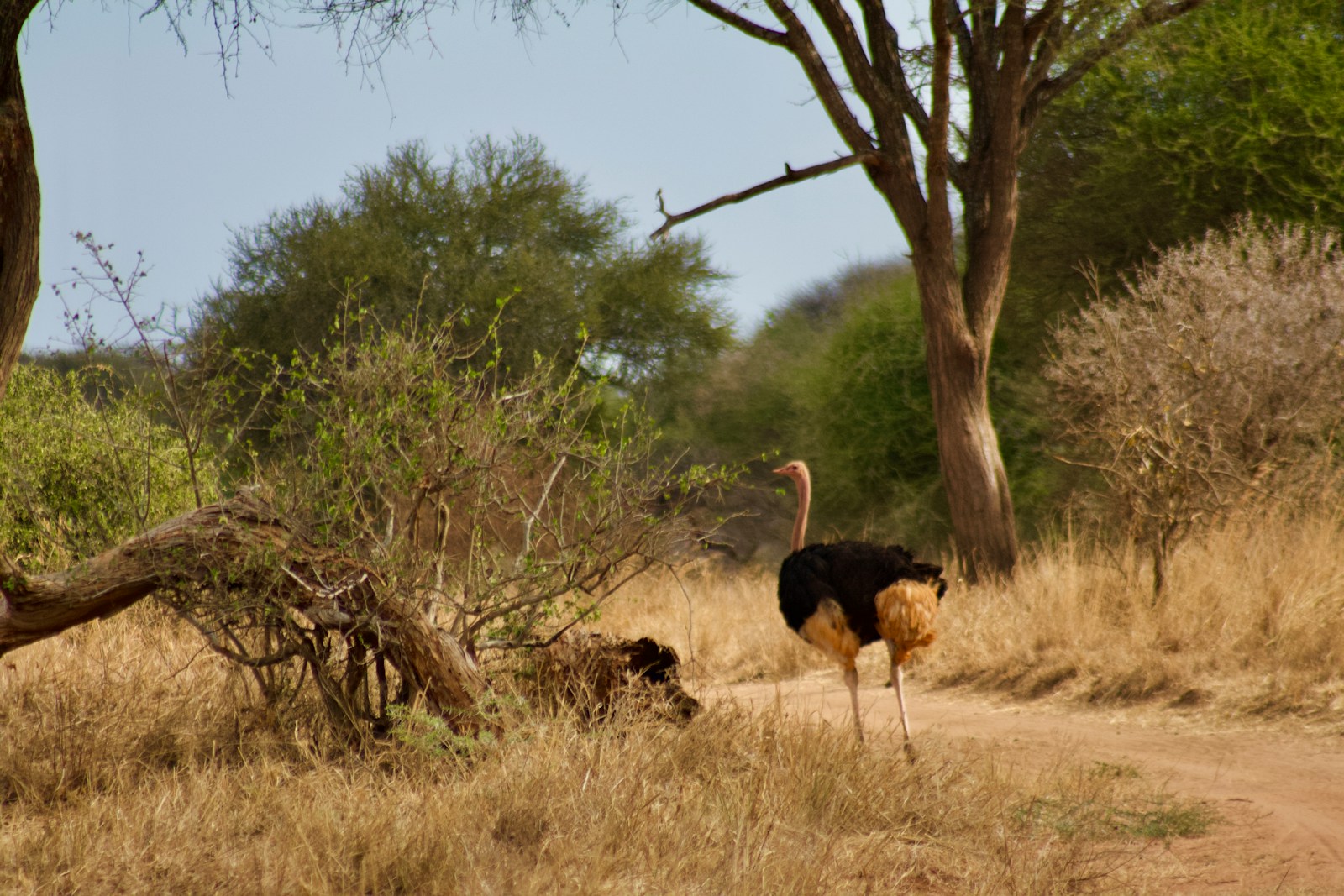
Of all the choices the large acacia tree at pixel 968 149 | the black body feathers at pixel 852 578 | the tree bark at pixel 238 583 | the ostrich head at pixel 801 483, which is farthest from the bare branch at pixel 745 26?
the tree bark at pixel 238 583

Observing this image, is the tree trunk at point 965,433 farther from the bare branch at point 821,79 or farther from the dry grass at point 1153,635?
the bare branch at point 821,79

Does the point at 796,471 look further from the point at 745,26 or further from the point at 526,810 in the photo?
the point at 745,26

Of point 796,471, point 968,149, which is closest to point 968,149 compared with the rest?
Result: point 968,149

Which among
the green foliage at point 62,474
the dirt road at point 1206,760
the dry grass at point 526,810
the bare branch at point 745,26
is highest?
the bare branch at point 745,26

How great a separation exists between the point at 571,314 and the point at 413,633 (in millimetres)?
15972

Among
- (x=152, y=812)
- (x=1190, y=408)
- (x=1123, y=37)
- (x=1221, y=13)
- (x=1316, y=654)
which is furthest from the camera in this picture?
(x=1221, y=13)

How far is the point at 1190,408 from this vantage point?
32.7 ft

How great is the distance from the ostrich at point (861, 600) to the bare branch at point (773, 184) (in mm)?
5807

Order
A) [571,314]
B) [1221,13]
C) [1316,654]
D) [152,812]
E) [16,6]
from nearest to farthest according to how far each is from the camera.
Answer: [152,812] → [16,6] → [1316,654] → [1221,13] → [571,314]

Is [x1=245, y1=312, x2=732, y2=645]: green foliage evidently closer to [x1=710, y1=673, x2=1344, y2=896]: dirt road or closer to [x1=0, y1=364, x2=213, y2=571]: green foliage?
[x1=710, y1=673, x2=1344, y2=896]: dirt road

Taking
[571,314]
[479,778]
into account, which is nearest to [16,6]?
[479,778]

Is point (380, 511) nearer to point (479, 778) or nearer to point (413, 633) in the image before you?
point (413, 633)

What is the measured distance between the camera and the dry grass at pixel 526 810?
3895 mm

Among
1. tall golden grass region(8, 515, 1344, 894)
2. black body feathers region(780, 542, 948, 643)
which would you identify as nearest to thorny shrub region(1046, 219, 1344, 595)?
tall golden grass region(8, 515, 1344, 894)
